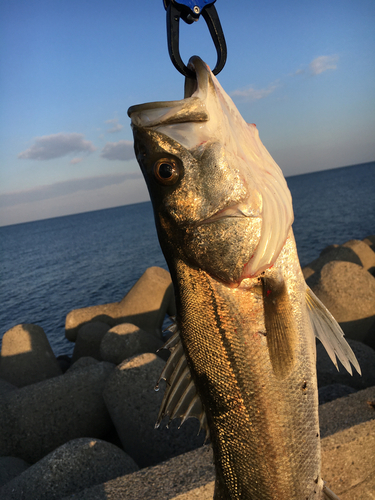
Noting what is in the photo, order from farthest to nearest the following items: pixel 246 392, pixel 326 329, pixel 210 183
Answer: pixel 326 329
pixel 246 392
pixel 210 183

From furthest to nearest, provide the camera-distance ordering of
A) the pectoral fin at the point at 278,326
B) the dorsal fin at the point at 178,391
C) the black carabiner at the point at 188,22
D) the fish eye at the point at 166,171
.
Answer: the dorsal fin at the point at 178,391
the pectoral fin at the point at 278,326
the fish eye at the point at 166,171
the black carabiner at the point at 188,22

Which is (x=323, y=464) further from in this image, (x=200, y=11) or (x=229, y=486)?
(x=200, y=11)

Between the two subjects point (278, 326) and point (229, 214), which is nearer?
point (229, 214)

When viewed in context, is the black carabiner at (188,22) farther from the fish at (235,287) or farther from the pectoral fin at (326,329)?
the pectoral fin at (326,329)

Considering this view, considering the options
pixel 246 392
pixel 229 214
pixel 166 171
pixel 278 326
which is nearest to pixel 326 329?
pixel 278 326

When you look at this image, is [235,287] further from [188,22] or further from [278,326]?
[188,22]

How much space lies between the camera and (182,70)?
1.81 meters

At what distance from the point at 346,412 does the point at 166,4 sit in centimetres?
386

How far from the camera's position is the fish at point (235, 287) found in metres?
1.82

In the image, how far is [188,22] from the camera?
1.84m

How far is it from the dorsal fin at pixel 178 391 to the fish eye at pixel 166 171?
0.94m

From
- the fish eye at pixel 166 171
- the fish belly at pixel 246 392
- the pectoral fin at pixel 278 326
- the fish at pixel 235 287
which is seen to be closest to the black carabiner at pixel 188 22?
the fish at pixel 235 287

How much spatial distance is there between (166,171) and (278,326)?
43.2 inches

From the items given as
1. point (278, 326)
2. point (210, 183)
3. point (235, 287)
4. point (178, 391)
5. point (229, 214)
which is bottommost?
point (178, 391)
